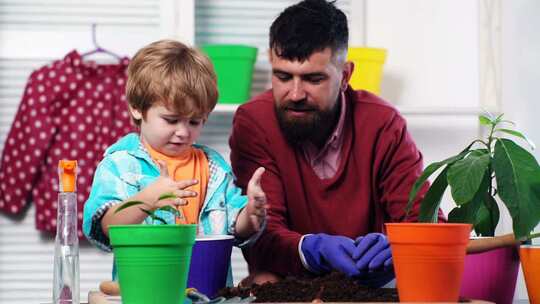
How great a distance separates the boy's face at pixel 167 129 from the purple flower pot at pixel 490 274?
642 millimetres

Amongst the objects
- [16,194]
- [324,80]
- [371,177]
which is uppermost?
[324,80]

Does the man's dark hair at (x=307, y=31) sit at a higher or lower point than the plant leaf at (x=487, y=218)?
higher

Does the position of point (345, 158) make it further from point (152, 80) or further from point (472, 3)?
point (472, 3)

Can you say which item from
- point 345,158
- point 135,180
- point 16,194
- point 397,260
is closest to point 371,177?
point 345,158

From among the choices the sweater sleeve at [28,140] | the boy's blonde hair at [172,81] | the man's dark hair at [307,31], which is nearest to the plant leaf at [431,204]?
the boy's blonde hair at [172,81]

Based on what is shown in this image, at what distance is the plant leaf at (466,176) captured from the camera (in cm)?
141

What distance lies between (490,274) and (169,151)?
73 cm

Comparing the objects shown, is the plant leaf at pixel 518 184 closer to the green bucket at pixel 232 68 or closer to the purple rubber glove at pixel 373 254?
the purple rubber glove at pixel 373 254

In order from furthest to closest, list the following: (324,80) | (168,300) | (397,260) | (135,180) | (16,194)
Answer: (16,194)
(324,80)
(135,180)
(397,260)
(168,300)

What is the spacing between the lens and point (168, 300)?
1207 millimetres

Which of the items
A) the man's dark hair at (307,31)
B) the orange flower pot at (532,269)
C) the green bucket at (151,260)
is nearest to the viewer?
the green bucket at (151,260)

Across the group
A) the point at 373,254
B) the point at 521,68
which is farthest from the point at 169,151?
the point at 521,68

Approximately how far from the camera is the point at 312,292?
140 centimetres

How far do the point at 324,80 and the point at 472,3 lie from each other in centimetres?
134
